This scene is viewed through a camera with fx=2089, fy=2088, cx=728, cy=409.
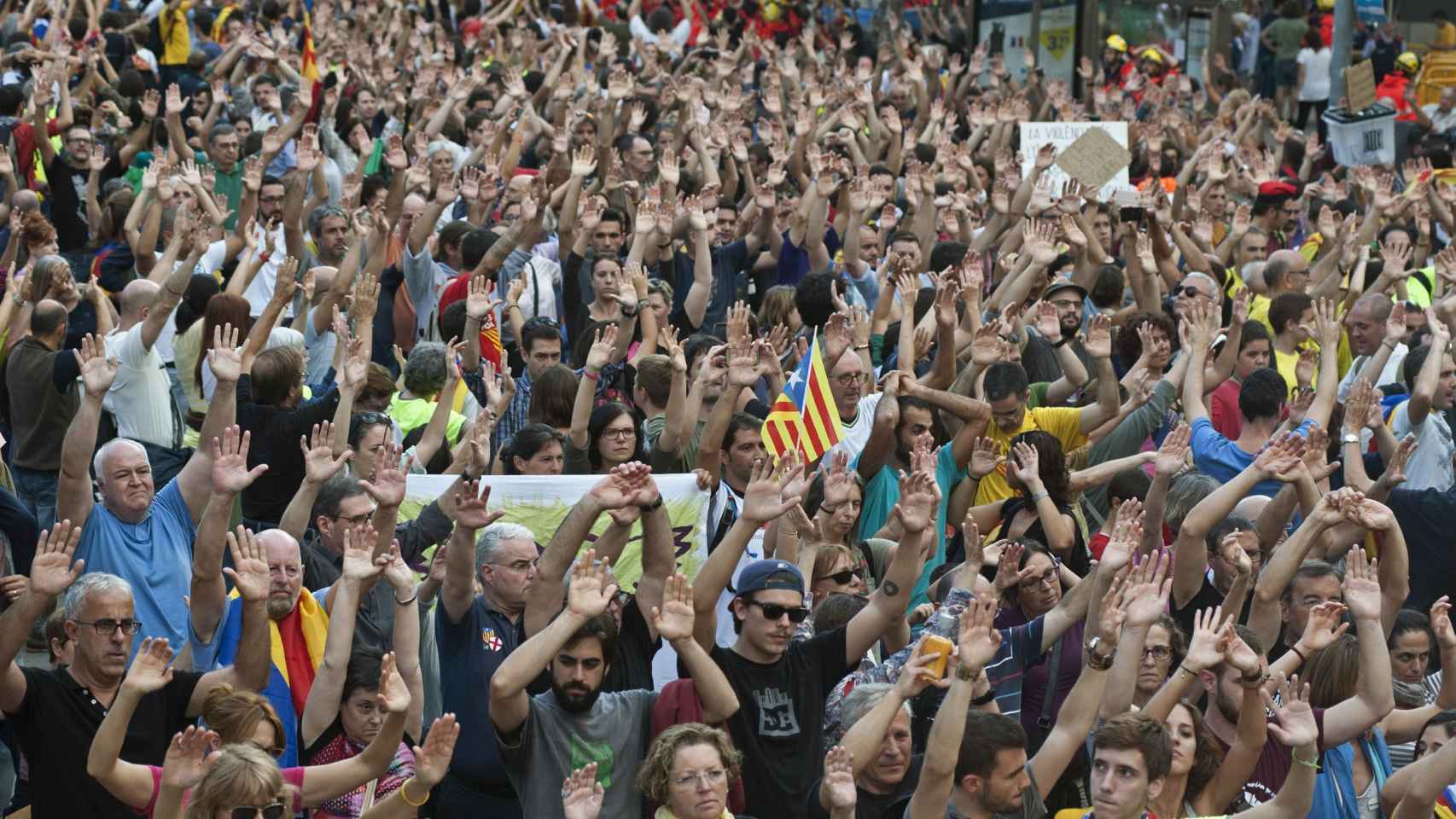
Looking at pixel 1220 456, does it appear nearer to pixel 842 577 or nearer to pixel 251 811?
pixel 842 577

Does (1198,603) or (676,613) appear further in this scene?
(1198,603)

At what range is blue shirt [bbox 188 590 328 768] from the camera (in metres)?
6.36

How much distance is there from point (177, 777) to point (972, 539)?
2883 millimetres

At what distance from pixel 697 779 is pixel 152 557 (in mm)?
2646

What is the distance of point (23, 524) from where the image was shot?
7215 mm

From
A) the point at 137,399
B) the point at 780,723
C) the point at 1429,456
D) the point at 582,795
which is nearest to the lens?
the point at 582,795

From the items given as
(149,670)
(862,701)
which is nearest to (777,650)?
(862,701)

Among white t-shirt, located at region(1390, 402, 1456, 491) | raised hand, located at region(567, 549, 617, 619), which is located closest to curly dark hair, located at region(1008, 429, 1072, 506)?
white t-shirt, located at region(1390, 402, 1456, 491)

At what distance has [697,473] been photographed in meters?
7.83

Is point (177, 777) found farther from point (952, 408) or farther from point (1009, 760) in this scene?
point (952, 408)

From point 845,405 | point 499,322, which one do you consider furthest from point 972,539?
point 499,322

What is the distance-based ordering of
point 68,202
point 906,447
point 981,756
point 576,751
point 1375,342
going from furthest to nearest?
point 68,202, point 1375,342, point 906,447, point 576,751, point 981,756

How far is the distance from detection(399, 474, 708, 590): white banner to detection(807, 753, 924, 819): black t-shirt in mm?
1918

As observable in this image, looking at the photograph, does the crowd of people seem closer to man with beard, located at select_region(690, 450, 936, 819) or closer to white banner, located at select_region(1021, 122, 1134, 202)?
man with beard, located at select_region(690, 450, 936, 819)
